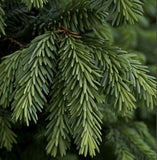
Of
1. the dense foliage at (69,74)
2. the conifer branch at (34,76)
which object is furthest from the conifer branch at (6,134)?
the conifer branch at (34,76)

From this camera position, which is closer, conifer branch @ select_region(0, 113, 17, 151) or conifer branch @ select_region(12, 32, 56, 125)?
conifer branch @ select_region(12, 32, 56, 125)

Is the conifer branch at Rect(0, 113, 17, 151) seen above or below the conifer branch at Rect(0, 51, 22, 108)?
below

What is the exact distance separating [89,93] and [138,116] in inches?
28.9

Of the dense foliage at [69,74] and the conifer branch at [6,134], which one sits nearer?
the dense foliage at [69,74]

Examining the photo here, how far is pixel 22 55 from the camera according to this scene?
51 centimetres

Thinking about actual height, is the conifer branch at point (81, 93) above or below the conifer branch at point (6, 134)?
above

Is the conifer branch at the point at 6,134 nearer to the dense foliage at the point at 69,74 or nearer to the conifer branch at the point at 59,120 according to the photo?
the dense foliage at the point at 69,74

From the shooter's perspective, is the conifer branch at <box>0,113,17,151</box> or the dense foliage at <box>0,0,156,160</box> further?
the conifer branch at <box>0,113,17,151</box>

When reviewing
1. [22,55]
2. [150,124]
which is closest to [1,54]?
[22,55]

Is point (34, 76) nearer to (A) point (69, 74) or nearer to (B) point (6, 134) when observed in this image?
(A) point (69, 74)

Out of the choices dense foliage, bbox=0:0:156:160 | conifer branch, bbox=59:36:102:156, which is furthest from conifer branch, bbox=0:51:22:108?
conifer branch, bbox=59:36:102:156

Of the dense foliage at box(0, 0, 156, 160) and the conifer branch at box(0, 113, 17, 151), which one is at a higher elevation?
the dense foliage at box(0, 0, 156, 160)

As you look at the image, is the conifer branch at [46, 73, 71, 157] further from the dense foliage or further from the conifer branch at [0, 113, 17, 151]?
the conifer branch at [0, 113, 17, 151]

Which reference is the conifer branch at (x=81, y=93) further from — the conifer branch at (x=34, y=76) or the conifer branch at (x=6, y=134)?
the conifer branch at (x=6, y=134)
